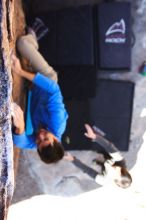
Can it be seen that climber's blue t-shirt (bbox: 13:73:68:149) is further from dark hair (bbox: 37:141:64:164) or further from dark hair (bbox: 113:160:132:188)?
dark hair (bbox: 113:160:132:188)

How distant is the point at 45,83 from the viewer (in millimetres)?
2344

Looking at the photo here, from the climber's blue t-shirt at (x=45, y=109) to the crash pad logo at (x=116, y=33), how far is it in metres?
0.90

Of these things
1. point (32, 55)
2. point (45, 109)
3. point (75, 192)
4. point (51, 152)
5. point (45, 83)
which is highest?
point (32, 55)

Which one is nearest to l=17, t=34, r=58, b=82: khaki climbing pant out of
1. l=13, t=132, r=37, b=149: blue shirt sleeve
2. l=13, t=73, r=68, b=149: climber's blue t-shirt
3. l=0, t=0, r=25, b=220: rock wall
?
l=13, t=73, r=68, b=149: climber's blue t-shirt

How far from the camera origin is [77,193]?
11.9 feet

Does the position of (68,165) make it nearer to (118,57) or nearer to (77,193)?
(77,193)

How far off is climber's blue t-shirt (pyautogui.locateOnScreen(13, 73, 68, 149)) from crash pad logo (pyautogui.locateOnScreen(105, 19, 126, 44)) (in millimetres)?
899

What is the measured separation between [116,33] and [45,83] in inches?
40.0

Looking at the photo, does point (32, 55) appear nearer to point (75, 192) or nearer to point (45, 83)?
point (45, 83)

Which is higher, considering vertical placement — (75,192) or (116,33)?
(116,33)

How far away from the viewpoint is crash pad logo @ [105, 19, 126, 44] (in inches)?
123

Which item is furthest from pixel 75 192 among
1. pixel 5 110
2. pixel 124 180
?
pixel 5 110

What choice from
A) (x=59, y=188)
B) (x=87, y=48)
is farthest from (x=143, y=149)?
(x=87, y=48)

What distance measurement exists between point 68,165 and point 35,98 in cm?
121
